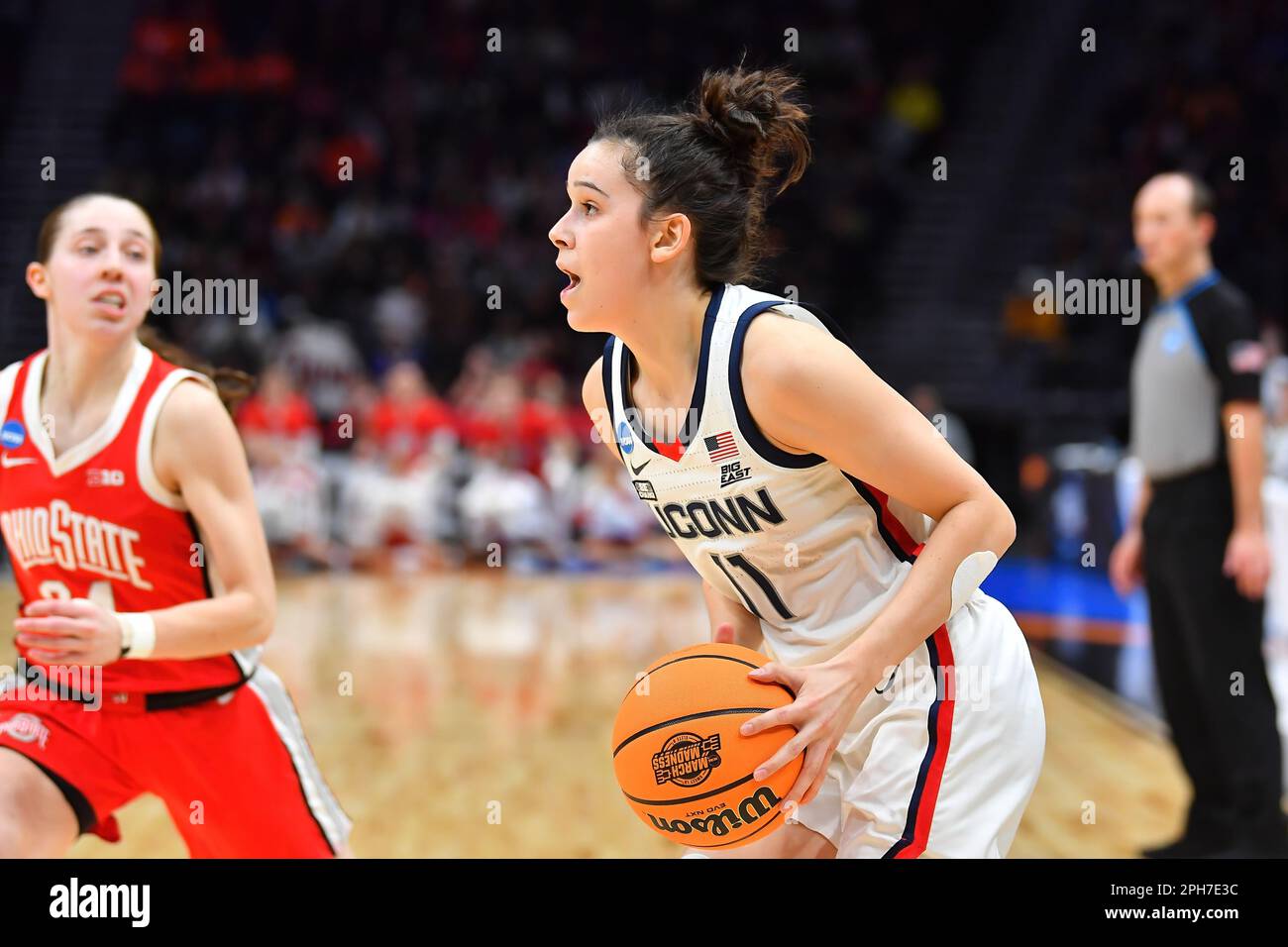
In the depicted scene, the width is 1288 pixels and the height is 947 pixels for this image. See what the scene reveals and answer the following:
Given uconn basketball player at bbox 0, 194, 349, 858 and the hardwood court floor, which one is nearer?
uconn basketball player at bbox 0, 194, 349, 858

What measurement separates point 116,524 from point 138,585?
13 centimetres

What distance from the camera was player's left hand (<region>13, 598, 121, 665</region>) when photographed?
233 cm

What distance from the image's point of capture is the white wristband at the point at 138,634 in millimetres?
2414

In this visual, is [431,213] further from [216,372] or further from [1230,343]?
[216,372]

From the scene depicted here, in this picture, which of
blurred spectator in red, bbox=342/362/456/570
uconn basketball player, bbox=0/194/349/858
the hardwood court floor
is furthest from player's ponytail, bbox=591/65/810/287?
blurred spectator in red, bbox=342/362/456/570

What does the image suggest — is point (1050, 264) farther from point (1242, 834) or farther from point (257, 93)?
point (1242, 834)

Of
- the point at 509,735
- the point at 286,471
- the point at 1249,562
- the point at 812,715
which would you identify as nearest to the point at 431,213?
the point at 286,471

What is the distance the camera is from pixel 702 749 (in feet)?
6.71

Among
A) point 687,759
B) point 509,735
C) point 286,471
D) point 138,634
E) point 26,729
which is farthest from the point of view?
point 286,471

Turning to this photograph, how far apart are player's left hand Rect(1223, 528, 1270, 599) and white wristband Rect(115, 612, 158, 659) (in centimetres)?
310

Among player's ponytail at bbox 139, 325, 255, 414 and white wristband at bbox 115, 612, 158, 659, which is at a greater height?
player's ponytail at bbox 139, 325, 255, 414

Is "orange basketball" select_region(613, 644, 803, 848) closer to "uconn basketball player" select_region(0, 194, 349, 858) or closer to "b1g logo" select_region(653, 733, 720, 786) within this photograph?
"b1g logo" select_region(653, 733, 720, 786)

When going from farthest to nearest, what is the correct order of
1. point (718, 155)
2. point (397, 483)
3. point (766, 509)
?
point (397, 483)
point (718, 155)
point (766, 509)
